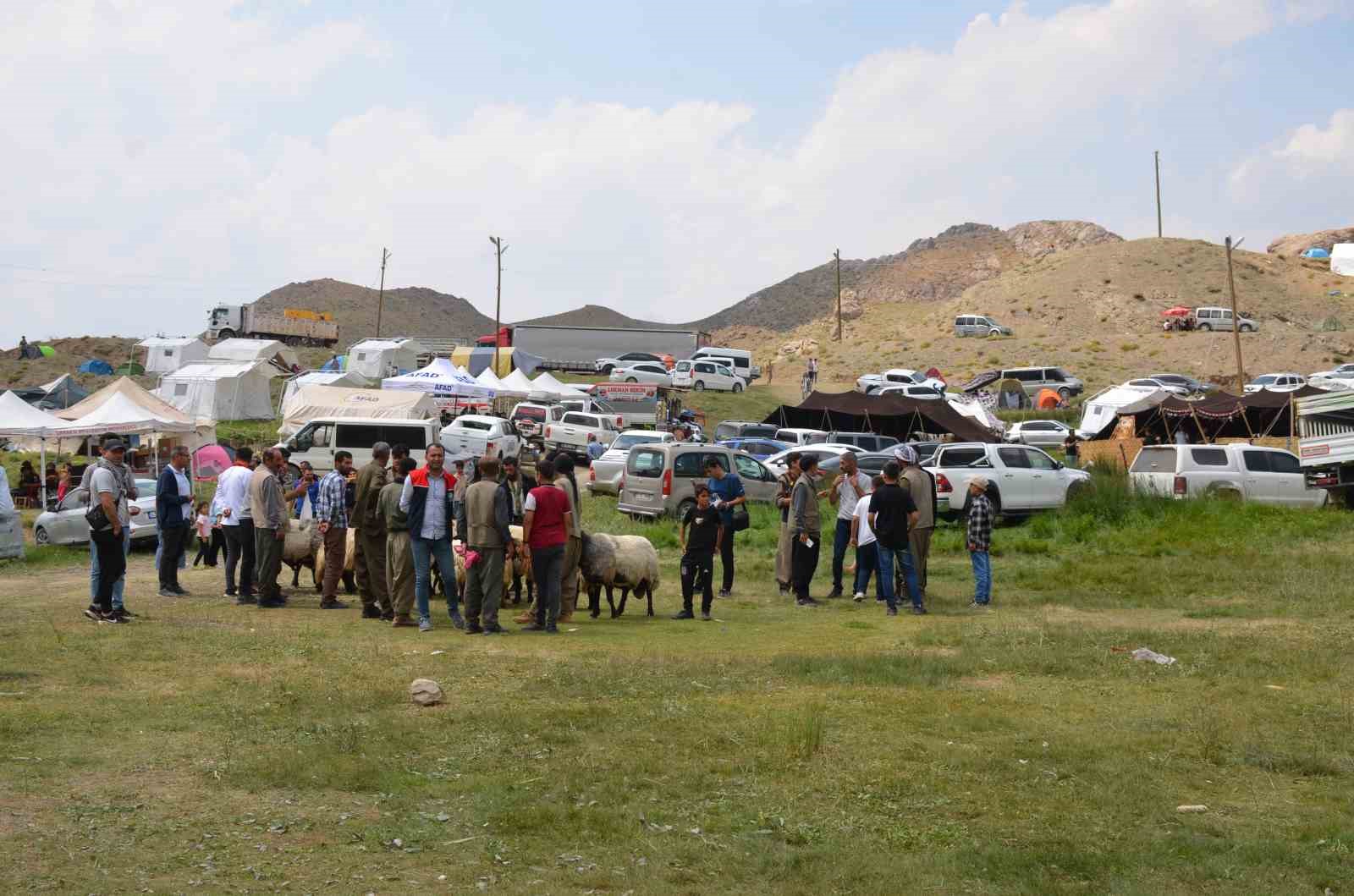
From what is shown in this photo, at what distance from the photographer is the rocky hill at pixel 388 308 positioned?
124 meters

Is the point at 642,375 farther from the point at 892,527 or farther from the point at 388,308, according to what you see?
the point at 388,308

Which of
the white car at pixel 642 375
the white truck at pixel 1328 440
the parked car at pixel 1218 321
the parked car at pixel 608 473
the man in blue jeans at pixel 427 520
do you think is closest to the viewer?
the man in blue jeans at pixel 427 520

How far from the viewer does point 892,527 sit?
13938 mm

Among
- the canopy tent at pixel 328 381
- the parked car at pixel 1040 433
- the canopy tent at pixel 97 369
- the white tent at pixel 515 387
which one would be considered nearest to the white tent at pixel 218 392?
the canopy tent at pixel 328 381

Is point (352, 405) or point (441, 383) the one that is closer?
point (352, 405)

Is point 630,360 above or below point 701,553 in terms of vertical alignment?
above

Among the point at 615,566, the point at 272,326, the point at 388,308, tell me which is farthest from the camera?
the point at 388,308

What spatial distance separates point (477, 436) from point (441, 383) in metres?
6.91

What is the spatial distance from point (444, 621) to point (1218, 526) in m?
13.3

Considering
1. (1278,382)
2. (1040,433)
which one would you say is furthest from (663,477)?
(1278,382)

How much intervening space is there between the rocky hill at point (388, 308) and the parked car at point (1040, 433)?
8295 cm

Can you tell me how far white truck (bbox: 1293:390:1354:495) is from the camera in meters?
23.3

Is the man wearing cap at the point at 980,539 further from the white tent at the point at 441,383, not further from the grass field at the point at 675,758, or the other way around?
the white tent at the point at 441,383

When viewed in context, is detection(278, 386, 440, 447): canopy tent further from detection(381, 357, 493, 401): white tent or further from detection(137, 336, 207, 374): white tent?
detection(137, 336, 207, 374): white tent
